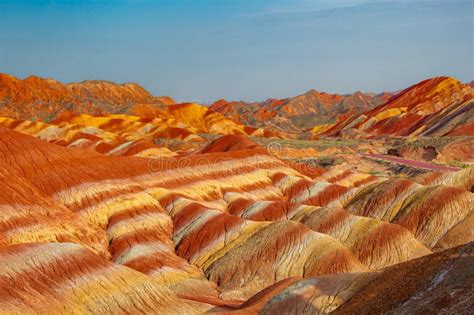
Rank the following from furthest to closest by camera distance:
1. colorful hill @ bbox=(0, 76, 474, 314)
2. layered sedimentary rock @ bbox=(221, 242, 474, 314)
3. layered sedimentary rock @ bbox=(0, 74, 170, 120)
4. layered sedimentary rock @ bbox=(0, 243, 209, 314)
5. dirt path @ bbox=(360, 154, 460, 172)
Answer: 1. layered sedimentary rock @ bbox=(0, 74, 170, 120)
2. dirt path @ bbox=(360, 154, 460, 172)
3. layered sedimentary rock @ bbox=(0, 243, 209, 314)
4. colorful hill @ bbox=(0, 76, 474, 314)
5. layered sedimentary rock @ bbox=(221, 242, 474, 314)

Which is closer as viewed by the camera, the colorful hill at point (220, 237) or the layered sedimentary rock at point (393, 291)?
the layered sedimentary rock at point (393, 291)

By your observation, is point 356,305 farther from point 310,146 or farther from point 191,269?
point 310,146

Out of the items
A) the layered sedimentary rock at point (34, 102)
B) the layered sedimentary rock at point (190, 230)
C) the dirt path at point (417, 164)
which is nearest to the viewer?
the layered sedimentary rock at point (190, 230)

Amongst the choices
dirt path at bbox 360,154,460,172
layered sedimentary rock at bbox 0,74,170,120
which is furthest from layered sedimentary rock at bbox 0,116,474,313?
layered sedimentary rock at bbox 0,74,170,120

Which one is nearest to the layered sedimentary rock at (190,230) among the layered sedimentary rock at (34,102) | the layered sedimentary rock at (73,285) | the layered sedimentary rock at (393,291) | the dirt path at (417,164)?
the layered sedimentary rock at (73,285)

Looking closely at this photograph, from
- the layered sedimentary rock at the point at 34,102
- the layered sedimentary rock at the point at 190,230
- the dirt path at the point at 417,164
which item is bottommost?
the dirt path at the point at 417,164

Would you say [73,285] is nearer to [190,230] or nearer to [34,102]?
[190,230]

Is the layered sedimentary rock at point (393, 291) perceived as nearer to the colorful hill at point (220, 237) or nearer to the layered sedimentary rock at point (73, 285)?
the colorful hill at point (220, 237)

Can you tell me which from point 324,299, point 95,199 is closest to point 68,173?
point 95,199

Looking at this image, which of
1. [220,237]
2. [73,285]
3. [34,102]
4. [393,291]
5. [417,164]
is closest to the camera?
[393,291]

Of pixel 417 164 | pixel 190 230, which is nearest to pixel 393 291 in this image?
pixel 190 230

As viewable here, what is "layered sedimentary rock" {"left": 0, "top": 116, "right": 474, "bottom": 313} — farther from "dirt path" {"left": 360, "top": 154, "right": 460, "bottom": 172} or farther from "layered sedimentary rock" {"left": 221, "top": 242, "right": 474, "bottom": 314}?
"dirt path" {"left": 360, "top": 154, "right": 460, "bottom": 172}
